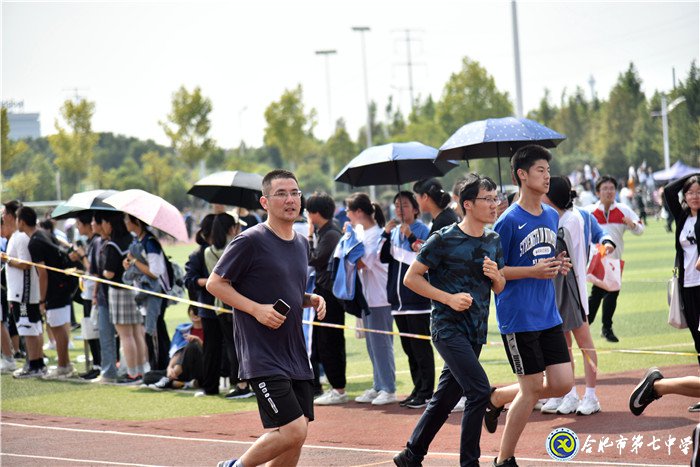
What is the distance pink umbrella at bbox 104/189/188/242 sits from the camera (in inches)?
473

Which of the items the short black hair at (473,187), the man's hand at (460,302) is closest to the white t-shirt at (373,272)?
the short black hair at (473,187)

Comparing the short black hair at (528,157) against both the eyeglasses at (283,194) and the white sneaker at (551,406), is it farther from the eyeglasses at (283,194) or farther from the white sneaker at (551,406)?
the white sneaker at (551,406)

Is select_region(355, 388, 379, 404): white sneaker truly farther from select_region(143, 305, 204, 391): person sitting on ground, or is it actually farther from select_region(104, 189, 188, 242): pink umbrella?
select_region(104, 189, 188, 242): pink umbrella

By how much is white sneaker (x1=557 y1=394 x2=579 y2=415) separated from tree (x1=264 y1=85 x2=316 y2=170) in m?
65.5

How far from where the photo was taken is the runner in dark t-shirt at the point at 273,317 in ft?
20.2

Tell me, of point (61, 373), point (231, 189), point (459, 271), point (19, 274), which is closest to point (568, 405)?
point (459, 271)

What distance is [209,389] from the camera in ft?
40.0

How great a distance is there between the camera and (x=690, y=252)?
31.3ft

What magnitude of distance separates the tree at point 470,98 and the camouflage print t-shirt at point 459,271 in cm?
6482

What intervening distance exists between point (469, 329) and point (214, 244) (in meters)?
5.44

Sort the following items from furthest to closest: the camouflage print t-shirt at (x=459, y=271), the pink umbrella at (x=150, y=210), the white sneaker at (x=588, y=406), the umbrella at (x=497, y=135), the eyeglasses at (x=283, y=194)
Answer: the pink umbrella at (x=150, y=210), the umbrella at (x=497, y=135), the white sneaker at (x=588, y=406), the camouflage print t-shirt at (x=459, y=271), the eyeglasses at (x=283, y=194)

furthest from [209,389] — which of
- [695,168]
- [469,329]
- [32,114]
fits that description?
[32,114]

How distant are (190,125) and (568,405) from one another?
5878cm

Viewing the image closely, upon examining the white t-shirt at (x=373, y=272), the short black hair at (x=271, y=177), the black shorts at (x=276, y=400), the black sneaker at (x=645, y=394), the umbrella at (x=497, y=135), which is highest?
the umbrella at (x=497, y=135)
